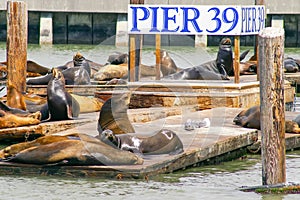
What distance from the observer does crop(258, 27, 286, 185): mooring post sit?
9.12 m

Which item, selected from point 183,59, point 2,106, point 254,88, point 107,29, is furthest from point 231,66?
point 107,29

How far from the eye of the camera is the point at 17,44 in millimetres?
15391

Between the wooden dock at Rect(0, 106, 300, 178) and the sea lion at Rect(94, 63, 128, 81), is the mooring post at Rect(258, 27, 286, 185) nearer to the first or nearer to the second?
the wooden dock at Rect(0, 106, 300, 178)

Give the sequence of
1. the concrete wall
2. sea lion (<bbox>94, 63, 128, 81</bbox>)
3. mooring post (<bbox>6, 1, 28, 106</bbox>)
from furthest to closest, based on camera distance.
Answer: the concrete wall < sea lion (<bbox>94, 63, 128, 81</bbox>) < mooring post (<bbox>6, 1, 28, 106</bbox>)

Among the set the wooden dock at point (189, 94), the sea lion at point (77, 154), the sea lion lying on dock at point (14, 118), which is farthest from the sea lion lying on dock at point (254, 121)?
the sea lion at point (77, 154)

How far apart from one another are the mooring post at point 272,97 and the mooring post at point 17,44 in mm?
6702

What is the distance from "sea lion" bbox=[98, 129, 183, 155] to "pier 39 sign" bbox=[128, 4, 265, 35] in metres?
4.16

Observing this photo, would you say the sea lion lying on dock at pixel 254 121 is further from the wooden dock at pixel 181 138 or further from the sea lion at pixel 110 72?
the sea lion at pixel 110 72

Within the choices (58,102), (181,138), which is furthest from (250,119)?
(58,102)

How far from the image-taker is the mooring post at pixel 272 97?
29.9 feet

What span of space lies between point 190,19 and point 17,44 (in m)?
2.87

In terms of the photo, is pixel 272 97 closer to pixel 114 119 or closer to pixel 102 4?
pixel 114 119

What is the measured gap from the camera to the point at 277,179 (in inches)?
366

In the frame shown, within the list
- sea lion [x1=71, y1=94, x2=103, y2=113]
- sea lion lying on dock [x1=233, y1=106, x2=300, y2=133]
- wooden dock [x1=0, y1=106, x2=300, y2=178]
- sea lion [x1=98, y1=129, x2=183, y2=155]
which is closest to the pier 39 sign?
wooden dock [x1=0, y1=106, x2=300, y2=178]
